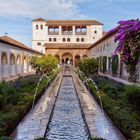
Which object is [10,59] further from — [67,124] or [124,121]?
[124,121]

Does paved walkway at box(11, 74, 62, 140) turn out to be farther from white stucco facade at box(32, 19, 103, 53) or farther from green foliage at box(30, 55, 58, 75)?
white stucco facade at box(32, 19, 103, 53)

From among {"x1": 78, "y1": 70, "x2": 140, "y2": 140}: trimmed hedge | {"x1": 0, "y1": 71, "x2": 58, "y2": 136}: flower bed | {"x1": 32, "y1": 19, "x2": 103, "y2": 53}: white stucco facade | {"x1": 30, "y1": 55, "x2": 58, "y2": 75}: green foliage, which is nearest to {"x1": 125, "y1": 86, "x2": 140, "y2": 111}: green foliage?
{"x1": 78, "y1": 70, "x2": 140, "y2": 140}: trimmed hedge

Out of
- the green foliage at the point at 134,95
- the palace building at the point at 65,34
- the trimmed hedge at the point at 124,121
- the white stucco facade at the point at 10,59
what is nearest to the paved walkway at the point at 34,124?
the trimmed hedge at the point at 124,121

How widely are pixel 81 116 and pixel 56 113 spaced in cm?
99

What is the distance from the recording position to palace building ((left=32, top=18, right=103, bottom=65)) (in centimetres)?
6825

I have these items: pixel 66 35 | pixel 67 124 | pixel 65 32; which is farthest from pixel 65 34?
pixel 67 124

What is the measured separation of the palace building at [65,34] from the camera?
2687 inches

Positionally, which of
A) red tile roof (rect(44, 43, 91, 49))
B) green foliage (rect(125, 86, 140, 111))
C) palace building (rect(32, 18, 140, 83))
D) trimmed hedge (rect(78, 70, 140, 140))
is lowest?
trimmed hedge (rect(78, 70, 140, 140))

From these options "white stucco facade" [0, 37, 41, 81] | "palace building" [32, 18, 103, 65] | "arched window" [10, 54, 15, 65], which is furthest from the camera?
"palace building" [32, 18, 103, 65]

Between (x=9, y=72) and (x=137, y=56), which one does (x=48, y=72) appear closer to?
(x=9, y=72)

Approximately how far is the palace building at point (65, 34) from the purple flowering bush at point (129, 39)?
48735 mm

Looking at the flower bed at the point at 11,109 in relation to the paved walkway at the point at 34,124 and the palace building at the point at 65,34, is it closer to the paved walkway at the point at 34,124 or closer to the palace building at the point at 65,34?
the paved walkway at the point at 34,124

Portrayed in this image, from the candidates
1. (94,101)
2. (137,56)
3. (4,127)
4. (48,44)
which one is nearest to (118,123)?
(4,127)

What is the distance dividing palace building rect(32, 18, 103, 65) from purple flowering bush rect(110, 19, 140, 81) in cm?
4873
